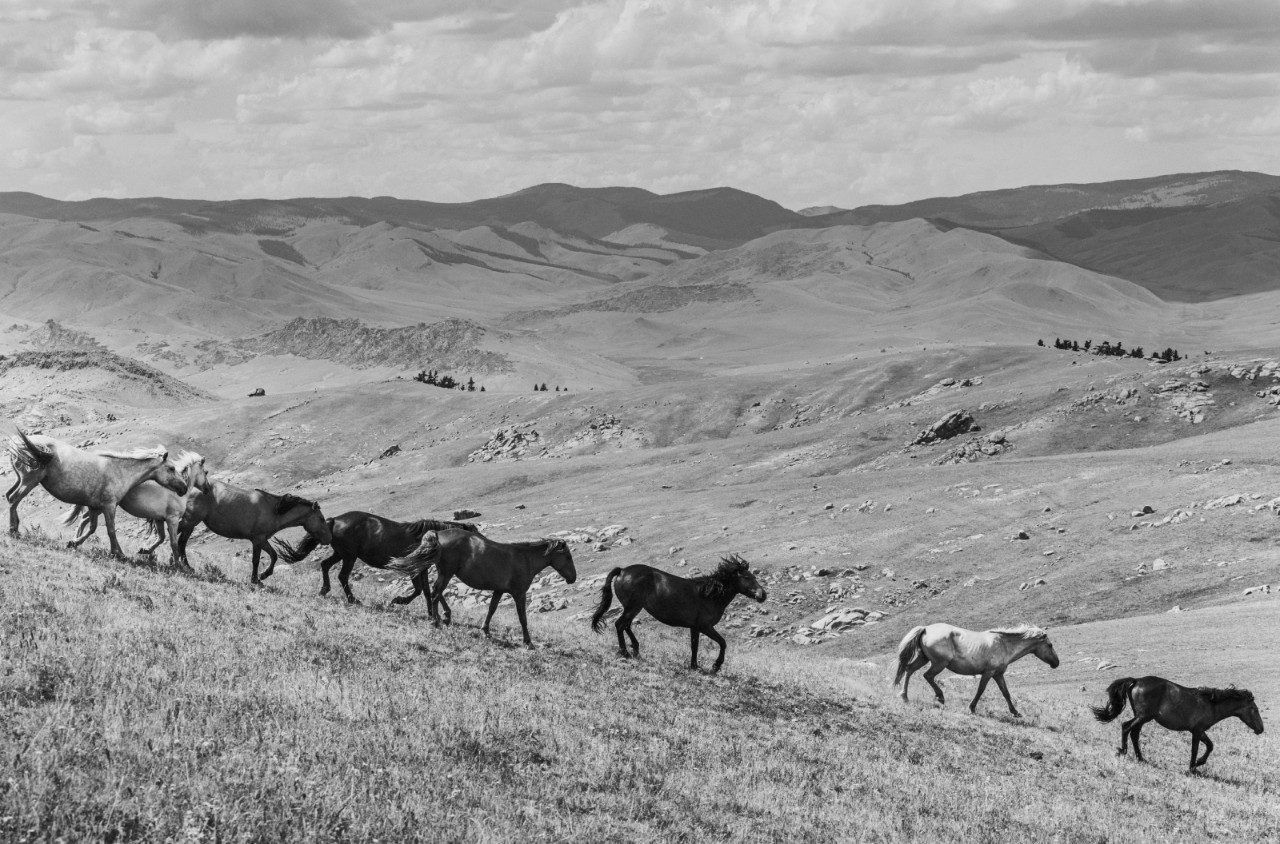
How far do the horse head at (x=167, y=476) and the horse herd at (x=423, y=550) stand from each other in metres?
0.02

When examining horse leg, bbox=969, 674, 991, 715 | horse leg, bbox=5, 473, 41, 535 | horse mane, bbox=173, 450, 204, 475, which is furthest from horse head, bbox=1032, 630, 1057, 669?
horse leg, bbox=5, 473, 41, 535

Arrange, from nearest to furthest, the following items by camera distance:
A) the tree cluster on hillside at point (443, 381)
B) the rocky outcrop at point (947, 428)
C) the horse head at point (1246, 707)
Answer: the horse head at point (1246, 707)
the rocky outcrop at point (947, 428)
the tree cluster on hillside at point (443, 381)

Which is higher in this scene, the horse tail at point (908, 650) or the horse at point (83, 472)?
the horse at point (83, 472)

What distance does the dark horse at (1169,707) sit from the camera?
63.6ft

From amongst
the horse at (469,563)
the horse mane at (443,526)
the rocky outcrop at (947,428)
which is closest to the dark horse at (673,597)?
the horse at (469,563)

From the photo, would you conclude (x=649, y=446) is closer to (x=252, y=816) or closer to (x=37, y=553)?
(x=37, y=553)

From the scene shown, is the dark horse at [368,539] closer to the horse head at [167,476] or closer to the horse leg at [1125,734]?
the horse head at [167,476]

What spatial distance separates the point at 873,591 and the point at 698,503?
1342 cm

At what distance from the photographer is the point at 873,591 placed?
40031 millimetres

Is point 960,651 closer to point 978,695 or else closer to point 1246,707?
point 978,695

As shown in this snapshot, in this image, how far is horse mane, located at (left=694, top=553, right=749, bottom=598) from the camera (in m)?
22.4

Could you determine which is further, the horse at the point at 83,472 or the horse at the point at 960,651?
the horse at the point at 960,651

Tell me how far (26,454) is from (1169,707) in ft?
60.3

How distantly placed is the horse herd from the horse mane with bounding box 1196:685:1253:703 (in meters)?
0.46
